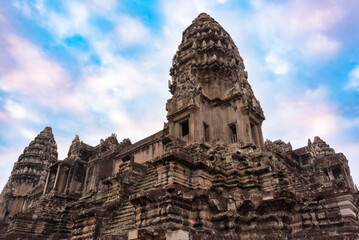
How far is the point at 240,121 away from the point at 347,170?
16468 millimetres

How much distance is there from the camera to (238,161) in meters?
14.0

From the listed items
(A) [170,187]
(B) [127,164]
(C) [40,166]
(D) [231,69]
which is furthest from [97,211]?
(C) [40,166]

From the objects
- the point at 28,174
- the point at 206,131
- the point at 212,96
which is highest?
the point at 28,174

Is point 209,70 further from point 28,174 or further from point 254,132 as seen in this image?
point 28,174

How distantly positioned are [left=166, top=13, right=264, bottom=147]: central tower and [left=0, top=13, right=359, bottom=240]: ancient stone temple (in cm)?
7

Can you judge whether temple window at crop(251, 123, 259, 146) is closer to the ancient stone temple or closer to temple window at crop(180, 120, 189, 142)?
the ancient stone temple

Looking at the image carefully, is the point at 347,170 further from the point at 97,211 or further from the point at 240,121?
the point at 97,211

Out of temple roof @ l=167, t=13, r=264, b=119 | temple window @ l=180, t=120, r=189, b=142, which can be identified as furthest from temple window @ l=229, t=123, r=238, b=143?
temple window @ l=180, t=120, r=189, b=142

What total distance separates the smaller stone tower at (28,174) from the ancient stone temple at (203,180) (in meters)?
16.5

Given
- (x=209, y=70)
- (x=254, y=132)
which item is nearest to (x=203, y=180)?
(x=254, y=132)

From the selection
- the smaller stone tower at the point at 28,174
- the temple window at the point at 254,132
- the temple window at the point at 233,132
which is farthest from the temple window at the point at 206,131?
the smaller stone tower at the point at 28,174

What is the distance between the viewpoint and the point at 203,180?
490 inches

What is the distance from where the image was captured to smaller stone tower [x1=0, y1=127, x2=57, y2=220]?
129 feet

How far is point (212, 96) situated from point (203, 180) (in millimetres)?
7456
